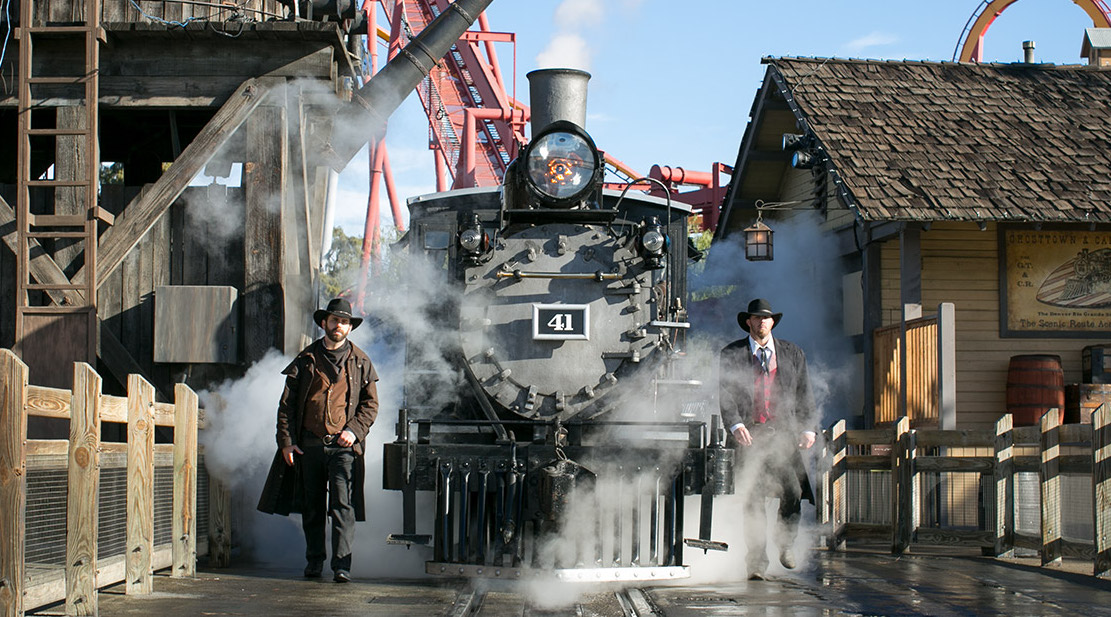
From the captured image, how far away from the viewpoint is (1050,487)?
27.8 feet

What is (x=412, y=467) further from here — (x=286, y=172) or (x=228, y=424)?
(x=286, y=172)

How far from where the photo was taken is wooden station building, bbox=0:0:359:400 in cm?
887

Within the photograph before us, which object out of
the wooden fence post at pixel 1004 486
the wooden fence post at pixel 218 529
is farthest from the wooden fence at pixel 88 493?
the wooden fence post at pixel 1004 486

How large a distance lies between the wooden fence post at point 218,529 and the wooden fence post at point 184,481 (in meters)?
0.70

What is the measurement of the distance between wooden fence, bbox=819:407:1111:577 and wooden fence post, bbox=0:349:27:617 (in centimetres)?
614

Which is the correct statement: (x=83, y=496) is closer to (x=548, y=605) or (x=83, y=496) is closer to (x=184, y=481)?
(x=184, y=481)

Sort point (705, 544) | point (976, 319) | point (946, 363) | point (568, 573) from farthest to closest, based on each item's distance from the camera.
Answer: point (976, 319), point (946, 363), point (705, 544), point (568, 573)

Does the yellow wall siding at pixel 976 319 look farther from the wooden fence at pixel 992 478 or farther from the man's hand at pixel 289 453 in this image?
the man's hand at pixel 289 453

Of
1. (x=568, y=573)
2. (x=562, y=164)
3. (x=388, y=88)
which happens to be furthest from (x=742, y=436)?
(x=388, y=88)

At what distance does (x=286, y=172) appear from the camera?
30.2 ft

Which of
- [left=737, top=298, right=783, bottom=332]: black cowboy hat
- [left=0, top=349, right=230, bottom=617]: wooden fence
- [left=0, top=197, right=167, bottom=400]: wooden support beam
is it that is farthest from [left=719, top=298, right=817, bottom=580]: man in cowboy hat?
[left=0, top=197, right=167, bottom=400]: wooden support beam

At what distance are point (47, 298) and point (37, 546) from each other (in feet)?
14.1

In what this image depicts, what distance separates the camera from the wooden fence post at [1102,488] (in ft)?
25.2

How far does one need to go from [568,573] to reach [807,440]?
1812 millimetres
